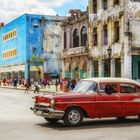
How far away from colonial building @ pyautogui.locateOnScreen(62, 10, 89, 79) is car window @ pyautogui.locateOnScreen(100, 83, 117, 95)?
1342 inches

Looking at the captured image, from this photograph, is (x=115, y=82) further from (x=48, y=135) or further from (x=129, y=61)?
(x=129, y=61)

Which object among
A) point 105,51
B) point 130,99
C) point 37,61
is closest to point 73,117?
point 130,99

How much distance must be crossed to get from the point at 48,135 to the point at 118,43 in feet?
102

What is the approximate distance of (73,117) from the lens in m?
14.8

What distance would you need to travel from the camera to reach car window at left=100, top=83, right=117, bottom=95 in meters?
15.3

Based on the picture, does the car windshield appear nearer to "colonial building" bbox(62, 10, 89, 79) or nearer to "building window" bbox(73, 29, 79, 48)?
"colonial building" bbox(62, 10, 89, 79)

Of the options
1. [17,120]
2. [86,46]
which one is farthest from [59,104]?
[86,46]

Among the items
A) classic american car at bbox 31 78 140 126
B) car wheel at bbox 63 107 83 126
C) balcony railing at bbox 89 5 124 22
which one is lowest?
car wheel at bbox 63 107 83 126

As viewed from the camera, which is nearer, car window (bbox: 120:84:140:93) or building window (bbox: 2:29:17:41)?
car window (bbox: 120:84:140:93)

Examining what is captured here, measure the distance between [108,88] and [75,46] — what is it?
3789 centimetres

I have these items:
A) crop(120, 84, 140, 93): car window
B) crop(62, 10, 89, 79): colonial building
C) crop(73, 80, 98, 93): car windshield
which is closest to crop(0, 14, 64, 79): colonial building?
crop(62, 10, 89, 79): colonial building

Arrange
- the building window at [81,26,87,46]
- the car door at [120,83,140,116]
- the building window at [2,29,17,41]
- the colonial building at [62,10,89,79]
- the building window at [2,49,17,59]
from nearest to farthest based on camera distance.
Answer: the car door at [120,83,140,116], the building window at [81,26,87,46], the colonial building at [62,10,89,79], the building window at [2,29,17,41], the building window at [2,49,17,59]

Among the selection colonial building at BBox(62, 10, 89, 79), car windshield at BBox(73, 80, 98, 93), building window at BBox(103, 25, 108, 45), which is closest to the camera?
car windshield at BBox(73, 80, 98, 93)

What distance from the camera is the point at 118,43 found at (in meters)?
42.9
